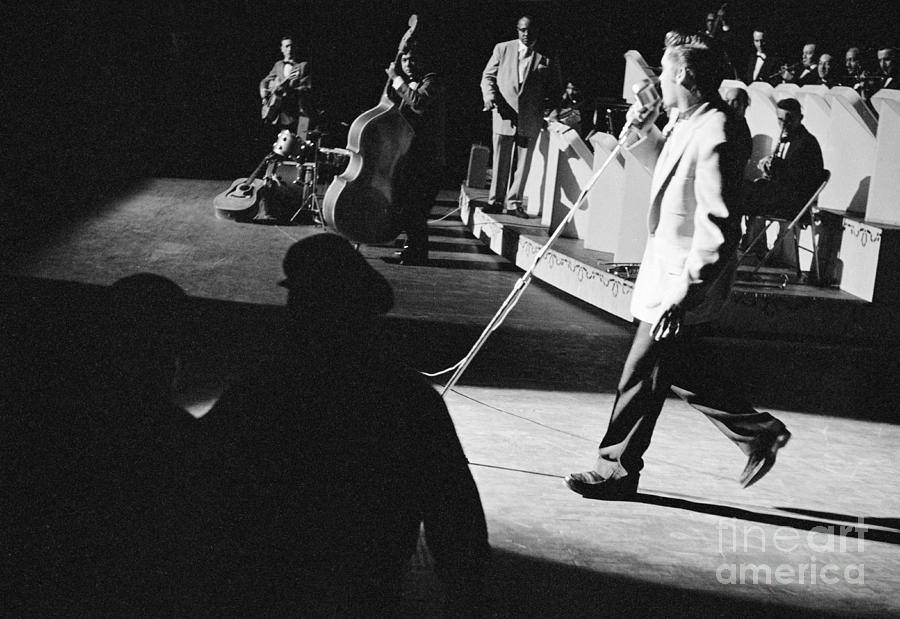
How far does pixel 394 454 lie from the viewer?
7.04 ft

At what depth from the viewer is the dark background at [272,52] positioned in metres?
16.6

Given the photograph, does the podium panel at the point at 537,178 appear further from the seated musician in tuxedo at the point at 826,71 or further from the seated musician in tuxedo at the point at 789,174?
the seated musician in tuxedo at the point at 826,71

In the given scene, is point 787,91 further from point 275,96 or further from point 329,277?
point 329,277

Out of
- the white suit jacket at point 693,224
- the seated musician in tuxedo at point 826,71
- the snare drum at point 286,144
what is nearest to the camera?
the white suit jacket at point 693,224

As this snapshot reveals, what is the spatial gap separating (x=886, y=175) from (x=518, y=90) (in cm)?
357

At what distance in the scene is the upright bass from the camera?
9000 mm

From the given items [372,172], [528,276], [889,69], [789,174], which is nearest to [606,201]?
[789,174]

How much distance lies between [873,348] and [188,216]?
24.0 ft

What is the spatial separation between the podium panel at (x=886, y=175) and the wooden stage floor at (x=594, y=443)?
137 centimetres

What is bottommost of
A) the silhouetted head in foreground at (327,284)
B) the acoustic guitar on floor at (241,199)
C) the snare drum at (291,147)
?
the acoustic guitar on floor at (241,199)

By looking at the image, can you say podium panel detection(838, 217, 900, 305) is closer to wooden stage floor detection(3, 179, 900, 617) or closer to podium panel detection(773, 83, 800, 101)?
wooden stage floor detection(3, 179, 900, 617)

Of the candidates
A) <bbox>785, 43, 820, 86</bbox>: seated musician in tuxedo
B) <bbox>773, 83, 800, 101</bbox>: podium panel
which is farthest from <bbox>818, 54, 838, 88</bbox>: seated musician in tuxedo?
<bbox>773, 83, 800, 101</bbox>: podium panel

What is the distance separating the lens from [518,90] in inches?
415

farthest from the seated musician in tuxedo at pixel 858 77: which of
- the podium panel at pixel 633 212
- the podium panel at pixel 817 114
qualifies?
the podium panel at pixel 633 212
